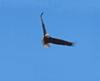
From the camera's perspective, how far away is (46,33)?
39.2 feet

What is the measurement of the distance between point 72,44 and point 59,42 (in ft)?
0.95

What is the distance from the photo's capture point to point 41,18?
1179cm

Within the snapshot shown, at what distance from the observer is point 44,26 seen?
12.0 metres

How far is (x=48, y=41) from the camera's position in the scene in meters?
11.9

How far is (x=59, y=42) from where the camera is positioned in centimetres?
1191

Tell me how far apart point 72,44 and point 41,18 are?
2.66 feet

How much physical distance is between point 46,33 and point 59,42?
0.32 meters

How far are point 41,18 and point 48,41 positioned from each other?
51 cm

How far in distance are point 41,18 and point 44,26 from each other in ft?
0.84

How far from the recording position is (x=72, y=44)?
464 inches

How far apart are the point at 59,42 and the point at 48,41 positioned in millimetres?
226
